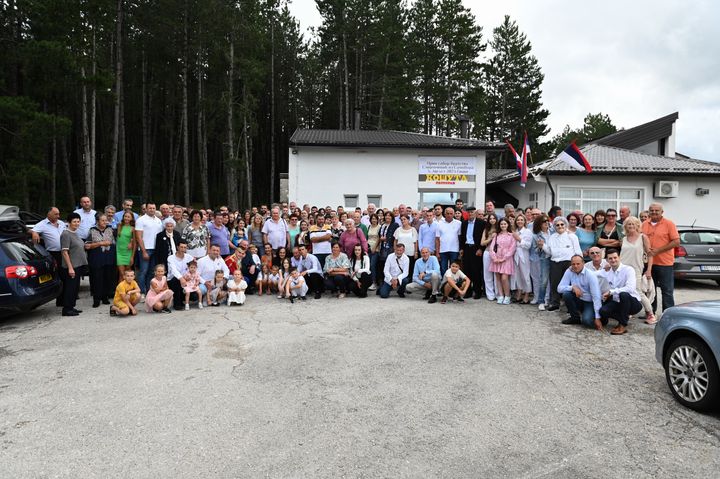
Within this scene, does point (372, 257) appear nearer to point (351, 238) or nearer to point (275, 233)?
point (351, 238)

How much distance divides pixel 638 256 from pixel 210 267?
25.4 ft

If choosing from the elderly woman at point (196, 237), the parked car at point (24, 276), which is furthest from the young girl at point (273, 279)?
the parked car at point (24, 276)

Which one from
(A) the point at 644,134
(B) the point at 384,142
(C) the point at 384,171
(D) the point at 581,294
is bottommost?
(D) the point at 581,294

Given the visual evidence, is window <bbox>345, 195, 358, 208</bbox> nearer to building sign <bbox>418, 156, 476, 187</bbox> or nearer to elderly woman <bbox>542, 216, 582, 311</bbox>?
building sign <bbox>418, 156, 476, 187</bbox>

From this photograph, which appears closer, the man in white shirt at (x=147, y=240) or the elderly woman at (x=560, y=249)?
the elderly woman at (x=560, y=249)

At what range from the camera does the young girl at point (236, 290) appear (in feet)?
29.7

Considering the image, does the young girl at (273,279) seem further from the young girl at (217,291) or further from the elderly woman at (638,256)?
the elderly woman at (638,256)

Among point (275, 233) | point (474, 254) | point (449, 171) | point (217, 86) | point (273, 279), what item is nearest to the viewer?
point (474, 254)

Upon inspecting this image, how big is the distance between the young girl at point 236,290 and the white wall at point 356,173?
372 inches

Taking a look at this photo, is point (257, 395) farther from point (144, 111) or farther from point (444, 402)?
point (144, 111)

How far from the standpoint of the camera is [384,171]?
738 inches

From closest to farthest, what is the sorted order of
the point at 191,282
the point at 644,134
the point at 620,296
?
the point at 620,296, the point at 191,282, the point at 644,134

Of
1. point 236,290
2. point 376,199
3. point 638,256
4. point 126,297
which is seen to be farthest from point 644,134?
point 126,297

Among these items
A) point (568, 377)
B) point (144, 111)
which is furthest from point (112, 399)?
point (144, 111)
